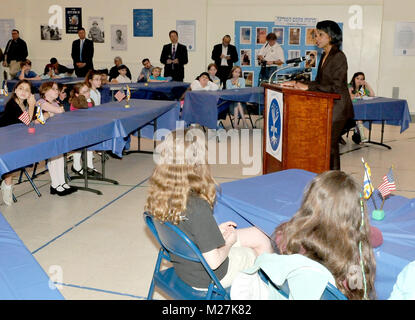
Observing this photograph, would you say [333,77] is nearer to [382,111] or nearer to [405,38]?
[382,111]

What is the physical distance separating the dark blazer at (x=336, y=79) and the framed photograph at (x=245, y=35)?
7603 mm

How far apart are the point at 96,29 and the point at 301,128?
952cm

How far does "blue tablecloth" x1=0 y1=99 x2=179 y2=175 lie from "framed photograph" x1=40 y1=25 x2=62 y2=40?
278 inches

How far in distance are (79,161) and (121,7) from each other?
735 cm

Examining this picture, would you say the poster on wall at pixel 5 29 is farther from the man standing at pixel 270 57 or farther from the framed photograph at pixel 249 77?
the man standing at pixel 270 57

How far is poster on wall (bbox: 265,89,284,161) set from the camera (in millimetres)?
3953

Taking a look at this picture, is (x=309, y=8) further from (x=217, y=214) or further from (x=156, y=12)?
(x=217, y=214)

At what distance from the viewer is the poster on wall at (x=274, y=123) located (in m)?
3.95

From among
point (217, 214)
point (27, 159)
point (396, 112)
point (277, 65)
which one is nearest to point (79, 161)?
point (27, 159)

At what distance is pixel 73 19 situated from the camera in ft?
40.1

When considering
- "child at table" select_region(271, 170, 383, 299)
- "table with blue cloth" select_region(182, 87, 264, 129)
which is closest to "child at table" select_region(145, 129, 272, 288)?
"child at table" select_region(271, 170, 383, 299)

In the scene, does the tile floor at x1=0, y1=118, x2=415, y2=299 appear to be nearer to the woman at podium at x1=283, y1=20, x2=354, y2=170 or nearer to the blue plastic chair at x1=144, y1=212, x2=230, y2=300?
the blue plastic chair at x1=144, y1=212, x2=230, y2=300

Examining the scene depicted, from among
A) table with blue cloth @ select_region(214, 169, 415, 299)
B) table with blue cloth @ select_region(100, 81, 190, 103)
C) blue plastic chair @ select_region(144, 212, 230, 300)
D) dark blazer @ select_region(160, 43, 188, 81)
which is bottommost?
blue plastic chair @ select_region(144, 212, 230, 300)

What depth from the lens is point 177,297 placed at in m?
2.17
